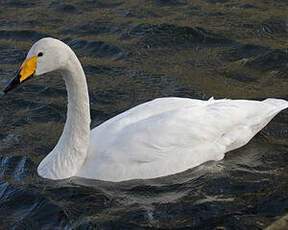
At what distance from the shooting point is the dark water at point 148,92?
23.8ft

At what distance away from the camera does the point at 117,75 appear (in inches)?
417

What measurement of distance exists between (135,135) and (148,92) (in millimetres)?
2322

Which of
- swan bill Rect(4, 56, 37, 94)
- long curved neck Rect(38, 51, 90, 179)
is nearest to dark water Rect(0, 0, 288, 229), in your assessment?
long curved neck Rect(38, 51, 90, 179)

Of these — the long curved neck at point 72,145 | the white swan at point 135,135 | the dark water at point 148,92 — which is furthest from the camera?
the long curved neck at point 72,145

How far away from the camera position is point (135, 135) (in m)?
7.77

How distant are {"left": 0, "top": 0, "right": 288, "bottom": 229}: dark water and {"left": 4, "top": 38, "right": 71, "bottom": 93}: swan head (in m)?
1.19

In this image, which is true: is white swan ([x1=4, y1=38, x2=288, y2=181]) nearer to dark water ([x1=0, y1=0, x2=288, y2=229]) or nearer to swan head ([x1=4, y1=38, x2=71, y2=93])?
swan head ([x1=4, y1=38, x2=71, y2=93])

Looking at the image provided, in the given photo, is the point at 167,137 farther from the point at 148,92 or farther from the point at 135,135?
the point at 148,92

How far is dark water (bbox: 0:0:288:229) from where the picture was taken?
7.26m

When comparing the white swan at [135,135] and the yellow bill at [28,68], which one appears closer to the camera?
the yellow bill at [28,68]

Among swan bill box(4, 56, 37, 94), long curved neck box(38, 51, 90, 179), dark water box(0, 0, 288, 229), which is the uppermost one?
swan bill box(4, 56, 37, 94)

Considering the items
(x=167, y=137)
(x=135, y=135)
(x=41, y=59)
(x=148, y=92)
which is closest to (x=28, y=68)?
(x=41, y=59)

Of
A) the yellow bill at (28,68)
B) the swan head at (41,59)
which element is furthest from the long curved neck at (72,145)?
the yellow bill at (28,68)

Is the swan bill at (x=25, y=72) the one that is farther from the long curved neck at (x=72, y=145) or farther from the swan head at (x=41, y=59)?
the long curved neck at (x=72, y=145)
